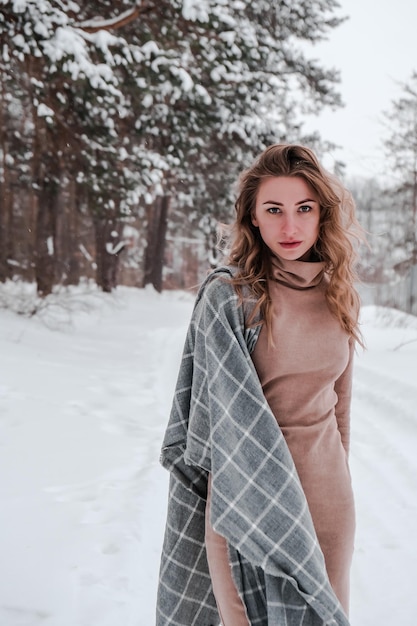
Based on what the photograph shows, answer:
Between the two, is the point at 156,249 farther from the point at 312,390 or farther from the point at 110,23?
the point at 312,390

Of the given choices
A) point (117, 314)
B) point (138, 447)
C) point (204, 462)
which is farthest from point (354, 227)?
point (117, 314)

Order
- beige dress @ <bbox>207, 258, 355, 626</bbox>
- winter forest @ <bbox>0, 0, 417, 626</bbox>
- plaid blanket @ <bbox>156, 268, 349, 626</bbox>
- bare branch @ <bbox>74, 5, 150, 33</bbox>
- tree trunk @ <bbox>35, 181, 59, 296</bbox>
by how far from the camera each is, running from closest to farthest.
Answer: plaid blanket @ <bbox>156, 268, 349, 626</bbox> → beige dress @ <bbox>207, 258, 355, 626</bbox> → winter forest @ <bbox>0, 0, 417, 626</bbox> → bare branch @ <bbox>74, 5, 150, 33</bbox> → tree trunk @ <bbox>35, 181, 59, 296</bbox>

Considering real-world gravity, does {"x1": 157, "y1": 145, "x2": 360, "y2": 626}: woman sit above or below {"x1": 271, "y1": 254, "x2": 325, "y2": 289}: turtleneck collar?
below

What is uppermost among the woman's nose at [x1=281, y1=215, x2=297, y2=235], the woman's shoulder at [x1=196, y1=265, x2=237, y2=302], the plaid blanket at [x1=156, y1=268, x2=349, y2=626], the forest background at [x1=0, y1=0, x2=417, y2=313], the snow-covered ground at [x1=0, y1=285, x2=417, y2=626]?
the forest background at [x1=0, y1=0, x2=417, y2=313]

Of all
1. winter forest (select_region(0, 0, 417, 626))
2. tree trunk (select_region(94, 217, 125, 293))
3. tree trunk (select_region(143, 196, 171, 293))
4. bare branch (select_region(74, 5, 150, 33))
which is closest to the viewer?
winter forest (select_region(0, 0, 417, 626))

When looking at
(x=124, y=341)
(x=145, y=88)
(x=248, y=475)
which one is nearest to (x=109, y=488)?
(x=248, y=475)

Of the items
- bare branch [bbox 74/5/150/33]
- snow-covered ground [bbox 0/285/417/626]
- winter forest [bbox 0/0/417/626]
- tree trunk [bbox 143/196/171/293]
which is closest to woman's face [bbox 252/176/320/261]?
winter forest [bbox 0/0/417/626]

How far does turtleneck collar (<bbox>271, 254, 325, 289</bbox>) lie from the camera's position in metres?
1.73

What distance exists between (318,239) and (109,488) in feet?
8.70

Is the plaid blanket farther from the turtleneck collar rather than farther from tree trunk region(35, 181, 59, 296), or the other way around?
tree trunk region(35, 181, 59, 296)

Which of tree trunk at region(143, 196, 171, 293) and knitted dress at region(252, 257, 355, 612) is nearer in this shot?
knitted dress at region(252, 257, 355, 612)

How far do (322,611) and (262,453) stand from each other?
1.38 ft

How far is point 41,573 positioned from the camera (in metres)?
2.78

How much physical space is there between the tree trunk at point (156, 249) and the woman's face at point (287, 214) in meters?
20.4
